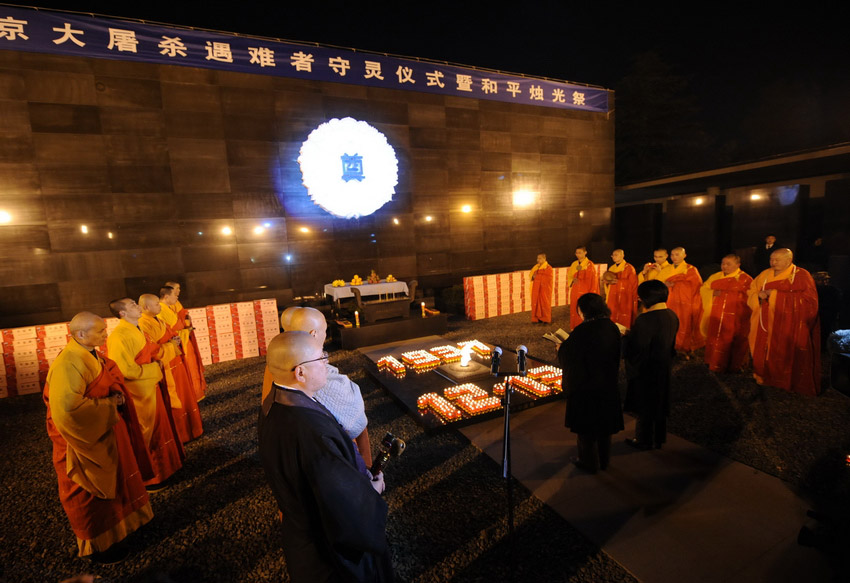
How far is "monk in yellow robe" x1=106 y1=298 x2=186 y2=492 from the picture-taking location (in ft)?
13.0

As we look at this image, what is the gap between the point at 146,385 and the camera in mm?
4098

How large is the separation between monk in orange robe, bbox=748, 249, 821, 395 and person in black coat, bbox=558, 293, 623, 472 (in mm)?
3927

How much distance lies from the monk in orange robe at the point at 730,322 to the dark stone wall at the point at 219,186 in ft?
25.2

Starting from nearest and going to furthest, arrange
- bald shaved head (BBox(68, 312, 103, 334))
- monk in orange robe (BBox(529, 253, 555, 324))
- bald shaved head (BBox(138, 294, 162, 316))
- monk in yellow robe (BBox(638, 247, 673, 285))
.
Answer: bald shaved head (BBox(68, 312, 103, 334)) < bald shaved head (BBox(138, 294, 162, 316)) < monk in yellow robe (BBox(638, 247, 673, 285)) < monk in orange robe (BBox(529, 253, 555, 324))

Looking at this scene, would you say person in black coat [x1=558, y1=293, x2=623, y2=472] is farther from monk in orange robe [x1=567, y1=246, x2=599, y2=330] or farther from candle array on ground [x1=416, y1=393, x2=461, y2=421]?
monk in orange robe [x1=567, y1=246, x2=599, y2=330]

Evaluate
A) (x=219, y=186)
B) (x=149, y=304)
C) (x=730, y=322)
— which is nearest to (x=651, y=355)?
(x=730, y=322)

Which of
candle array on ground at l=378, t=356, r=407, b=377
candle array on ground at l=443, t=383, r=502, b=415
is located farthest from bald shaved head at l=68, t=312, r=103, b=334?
candle array on ground at l=378, t=356, r=407, b=377

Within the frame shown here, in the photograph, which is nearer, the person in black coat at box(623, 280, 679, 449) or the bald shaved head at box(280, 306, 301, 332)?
the bald shaved head at box(280, 306, 301, 332)

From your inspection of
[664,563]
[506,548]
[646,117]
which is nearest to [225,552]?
[506,548]

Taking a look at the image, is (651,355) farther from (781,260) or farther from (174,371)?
(174,371)

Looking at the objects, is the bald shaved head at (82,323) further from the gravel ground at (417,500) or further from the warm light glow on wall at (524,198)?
the warm light glow on wall at (524,198)

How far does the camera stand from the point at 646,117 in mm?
24531

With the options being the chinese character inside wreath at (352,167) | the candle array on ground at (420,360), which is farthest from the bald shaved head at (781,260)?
the chinese character inside wreath at (352,167)

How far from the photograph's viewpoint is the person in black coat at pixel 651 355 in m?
4.00
